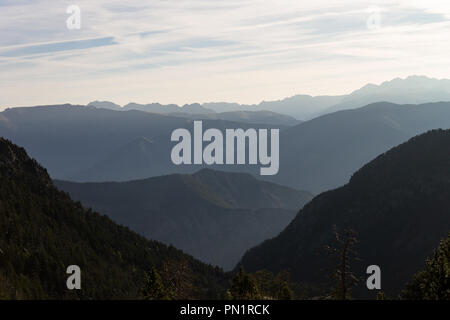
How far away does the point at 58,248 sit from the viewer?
124750 mm

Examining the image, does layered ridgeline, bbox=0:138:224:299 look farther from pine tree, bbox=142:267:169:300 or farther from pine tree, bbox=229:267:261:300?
pine tree, bbox=142:267:169:300

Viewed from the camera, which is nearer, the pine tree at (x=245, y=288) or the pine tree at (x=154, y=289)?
the pine tree at (x=154, y=289)

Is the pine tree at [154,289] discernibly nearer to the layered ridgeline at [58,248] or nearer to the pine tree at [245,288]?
the pine tree at [245,288]

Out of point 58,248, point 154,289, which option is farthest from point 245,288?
point 58,248

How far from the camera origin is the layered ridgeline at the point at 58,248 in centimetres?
10494

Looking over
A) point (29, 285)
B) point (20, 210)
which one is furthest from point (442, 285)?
point (20, 210)

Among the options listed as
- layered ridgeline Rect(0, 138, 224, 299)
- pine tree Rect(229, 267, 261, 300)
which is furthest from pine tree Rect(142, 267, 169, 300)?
layered ridgeline Rect(0, 138, 224, 299)

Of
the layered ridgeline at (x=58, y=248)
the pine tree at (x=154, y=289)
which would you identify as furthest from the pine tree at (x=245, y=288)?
the layered ridgeline at (x=58, y=248)

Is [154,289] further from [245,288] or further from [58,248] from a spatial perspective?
[58,248]

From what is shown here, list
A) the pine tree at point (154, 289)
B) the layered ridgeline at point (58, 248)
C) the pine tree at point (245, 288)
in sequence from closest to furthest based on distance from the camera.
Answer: the pine tree at point (154, 289) < the pine tree at point (245, 288) < the layered ridgeline at point (58, 248)

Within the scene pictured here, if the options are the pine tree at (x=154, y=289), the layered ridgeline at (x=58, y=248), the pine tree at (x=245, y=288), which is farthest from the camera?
the layered ridgeline at (x=58, y=248)
